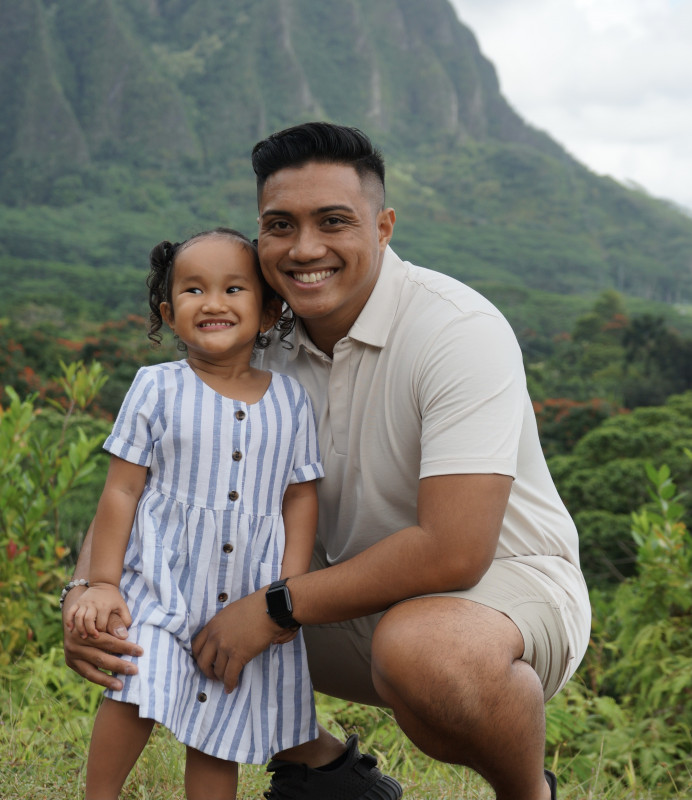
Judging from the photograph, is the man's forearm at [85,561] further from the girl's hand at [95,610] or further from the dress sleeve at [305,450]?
the dress sleeve at [305,450]

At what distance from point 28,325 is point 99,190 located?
17.0 metres

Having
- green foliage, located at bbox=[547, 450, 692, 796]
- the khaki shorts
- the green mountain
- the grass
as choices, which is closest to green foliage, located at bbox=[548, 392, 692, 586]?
green foliage, located at bbox=[547, 450, 692, 796]

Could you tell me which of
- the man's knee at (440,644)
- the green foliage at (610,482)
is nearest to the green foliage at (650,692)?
the man's knee at (440,644)

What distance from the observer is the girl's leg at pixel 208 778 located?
1859 millimetres

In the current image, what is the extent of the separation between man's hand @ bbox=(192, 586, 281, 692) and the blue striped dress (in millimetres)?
46

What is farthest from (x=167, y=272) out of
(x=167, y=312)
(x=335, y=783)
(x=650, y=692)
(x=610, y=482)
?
(x=610, y=482)

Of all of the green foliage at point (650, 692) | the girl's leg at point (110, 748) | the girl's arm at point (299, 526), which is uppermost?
the girl's arm at point (299, 526)

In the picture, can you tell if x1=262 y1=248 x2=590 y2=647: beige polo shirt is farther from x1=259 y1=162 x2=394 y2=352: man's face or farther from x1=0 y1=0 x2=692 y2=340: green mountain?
x1=0 y1=0 x2=692 y2=340: green mountain

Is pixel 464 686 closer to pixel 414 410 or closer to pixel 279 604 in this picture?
pixel 279 604

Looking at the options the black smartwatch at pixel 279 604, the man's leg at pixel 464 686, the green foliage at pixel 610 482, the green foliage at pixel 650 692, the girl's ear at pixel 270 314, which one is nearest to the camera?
the man's leg at pixel 464 686

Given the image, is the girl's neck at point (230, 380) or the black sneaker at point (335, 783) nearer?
the girl's neck at point (230, 380)

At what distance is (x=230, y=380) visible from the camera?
1.94 meters

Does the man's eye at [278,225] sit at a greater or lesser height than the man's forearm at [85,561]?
greater

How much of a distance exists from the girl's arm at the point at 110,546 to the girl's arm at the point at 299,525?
309 millimetres
